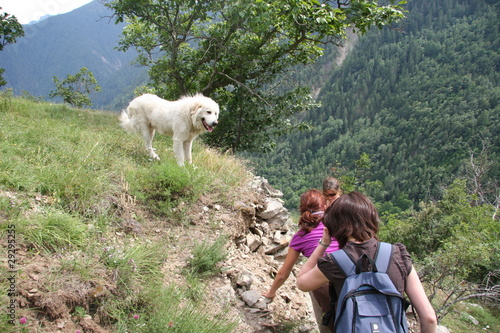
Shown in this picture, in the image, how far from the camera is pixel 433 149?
103m

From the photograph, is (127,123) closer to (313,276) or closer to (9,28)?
(313,276)

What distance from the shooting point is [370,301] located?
1677 millimetres

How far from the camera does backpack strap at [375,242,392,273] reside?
5.65 feet

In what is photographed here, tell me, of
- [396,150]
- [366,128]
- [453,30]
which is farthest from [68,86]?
[453,30]

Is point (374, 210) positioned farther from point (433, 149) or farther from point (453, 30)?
point (453, 30)

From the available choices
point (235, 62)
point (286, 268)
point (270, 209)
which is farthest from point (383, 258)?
point (235, 62)

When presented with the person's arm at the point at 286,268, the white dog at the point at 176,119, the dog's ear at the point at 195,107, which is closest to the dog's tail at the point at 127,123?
the white dog at the point at 176,119

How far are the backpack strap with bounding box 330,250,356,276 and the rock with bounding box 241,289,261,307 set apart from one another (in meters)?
1.85

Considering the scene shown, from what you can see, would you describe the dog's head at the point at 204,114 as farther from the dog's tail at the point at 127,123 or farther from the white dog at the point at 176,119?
the dog's tail at the point at 127,123

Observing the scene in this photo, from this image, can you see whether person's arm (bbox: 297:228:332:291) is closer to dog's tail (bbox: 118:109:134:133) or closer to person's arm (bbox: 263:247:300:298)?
person's arm (bbox: 263:247:300:298)

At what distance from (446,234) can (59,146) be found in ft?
64.1

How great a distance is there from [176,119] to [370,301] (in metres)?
5.03

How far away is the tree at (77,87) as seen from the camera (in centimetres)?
4241

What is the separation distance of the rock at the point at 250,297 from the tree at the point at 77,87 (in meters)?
46.5
